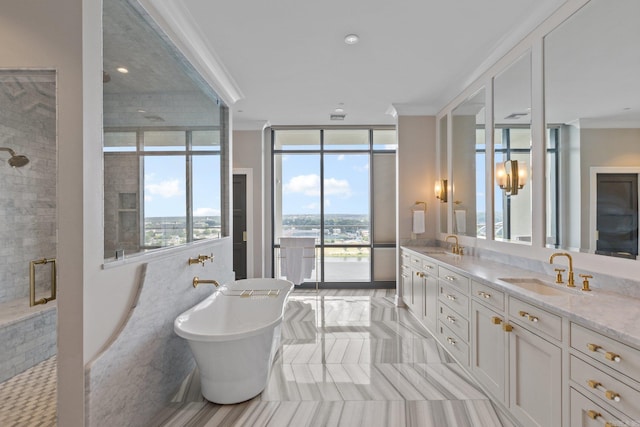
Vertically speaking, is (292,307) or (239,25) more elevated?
(239,25)

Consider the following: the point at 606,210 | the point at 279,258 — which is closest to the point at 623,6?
the point at 606,210

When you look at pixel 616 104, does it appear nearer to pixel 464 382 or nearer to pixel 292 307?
pixel 464 382

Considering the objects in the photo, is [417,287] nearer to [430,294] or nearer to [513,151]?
[430,294]

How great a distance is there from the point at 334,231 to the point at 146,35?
3.98m

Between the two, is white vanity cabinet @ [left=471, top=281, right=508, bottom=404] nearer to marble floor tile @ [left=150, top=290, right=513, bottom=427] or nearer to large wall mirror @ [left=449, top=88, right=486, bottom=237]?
marble floor tile @ [left=150, top=290, right=513, bottom=427]

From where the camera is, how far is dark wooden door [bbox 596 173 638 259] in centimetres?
173

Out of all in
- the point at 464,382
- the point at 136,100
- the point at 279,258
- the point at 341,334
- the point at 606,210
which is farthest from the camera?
the point at 279,258

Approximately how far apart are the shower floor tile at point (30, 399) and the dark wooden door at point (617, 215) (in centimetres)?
356

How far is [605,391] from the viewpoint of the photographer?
4.26 ft

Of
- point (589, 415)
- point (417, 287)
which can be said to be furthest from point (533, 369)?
point (417, 287)

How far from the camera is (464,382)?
251 cm

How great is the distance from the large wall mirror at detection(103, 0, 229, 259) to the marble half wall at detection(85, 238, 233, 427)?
0.24 meters

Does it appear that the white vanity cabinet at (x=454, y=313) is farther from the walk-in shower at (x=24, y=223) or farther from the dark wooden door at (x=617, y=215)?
the walk-in shower at (x=24, y=223)

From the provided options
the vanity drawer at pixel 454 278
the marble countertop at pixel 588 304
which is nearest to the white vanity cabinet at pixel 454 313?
the vanity drawer at pixel 454 278
